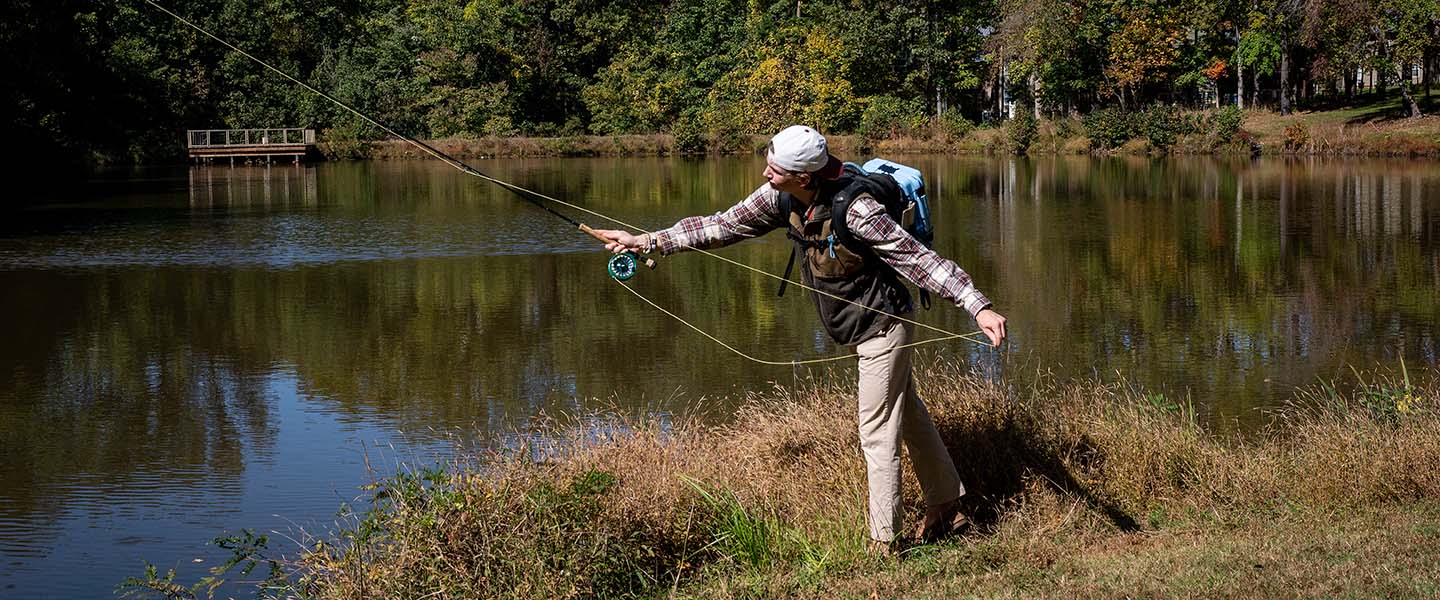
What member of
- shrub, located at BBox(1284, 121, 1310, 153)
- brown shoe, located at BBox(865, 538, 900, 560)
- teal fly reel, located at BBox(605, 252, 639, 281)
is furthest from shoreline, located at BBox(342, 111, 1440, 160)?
brown shoe, located at BBox(865, 538, 900, 560)

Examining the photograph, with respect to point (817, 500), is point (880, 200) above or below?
above

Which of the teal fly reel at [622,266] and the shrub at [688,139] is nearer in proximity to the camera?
the teal fly reel at [622,266]

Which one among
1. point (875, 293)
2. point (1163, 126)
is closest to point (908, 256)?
point (875, 293)

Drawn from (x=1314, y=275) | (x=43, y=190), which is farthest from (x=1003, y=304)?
(x=43, y=190)

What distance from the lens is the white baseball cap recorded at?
5438mm

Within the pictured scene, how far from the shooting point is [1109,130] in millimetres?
51000

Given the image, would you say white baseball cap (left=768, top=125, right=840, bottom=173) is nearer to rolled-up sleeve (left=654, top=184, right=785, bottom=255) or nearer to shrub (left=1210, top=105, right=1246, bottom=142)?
rolled-up sleeve (left=654, top=184, right=785, bottom=255)

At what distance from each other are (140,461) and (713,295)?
846cm

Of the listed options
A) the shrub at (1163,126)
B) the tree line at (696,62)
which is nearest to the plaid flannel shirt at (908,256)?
the tree line at (696,62)

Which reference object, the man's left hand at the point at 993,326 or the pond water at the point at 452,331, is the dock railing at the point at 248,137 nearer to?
the pond water at the point at 452,331

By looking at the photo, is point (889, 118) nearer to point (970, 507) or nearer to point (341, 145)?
point (341, 145)

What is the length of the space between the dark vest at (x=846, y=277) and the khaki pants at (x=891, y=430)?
7cm

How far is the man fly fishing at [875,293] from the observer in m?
5.51

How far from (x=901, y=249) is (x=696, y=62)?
217ft
